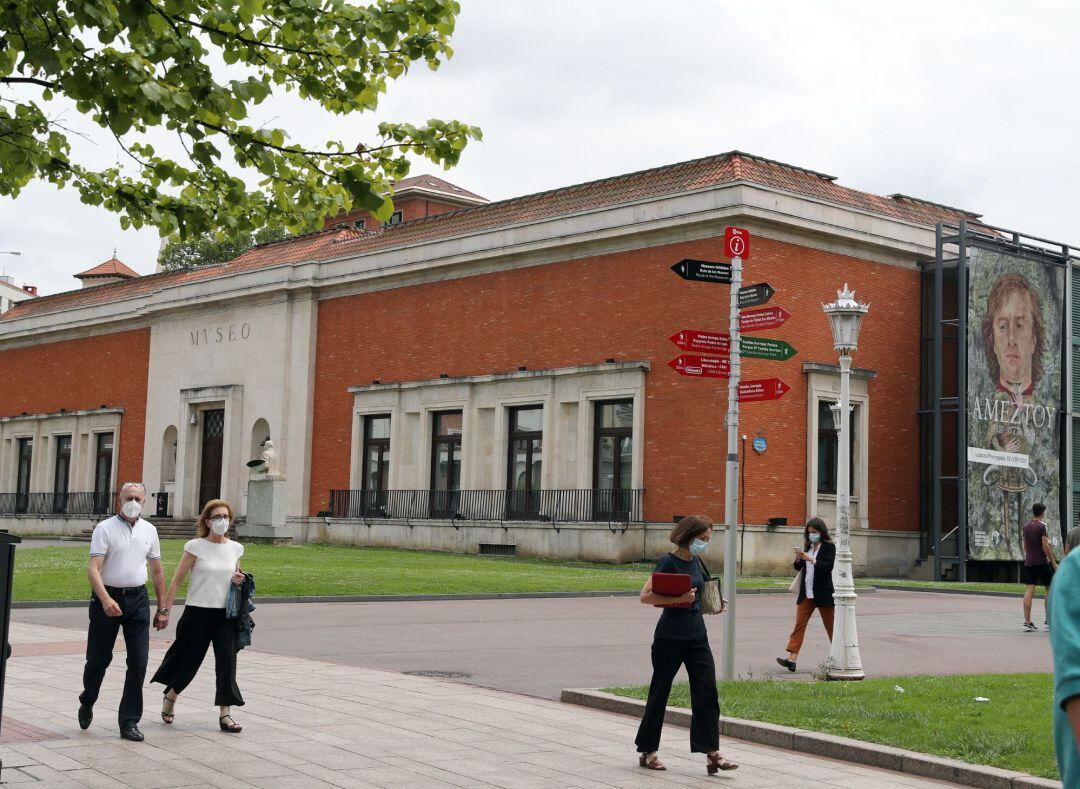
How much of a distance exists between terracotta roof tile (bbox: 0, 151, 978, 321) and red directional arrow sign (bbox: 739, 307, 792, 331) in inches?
874

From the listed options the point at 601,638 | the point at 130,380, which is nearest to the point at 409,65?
the point at 601,638

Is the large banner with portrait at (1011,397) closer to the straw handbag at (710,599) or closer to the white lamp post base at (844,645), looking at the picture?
the white lamp post base at (844,645)

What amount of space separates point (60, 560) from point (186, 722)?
20.9 m

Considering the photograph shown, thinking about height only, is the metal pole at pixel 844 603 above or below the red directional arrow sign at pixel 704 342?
below

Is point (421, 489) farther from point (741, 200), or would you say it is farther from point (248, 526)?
point (741, 200)

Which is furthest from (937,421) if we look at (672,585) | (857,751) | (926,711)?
(672,585)

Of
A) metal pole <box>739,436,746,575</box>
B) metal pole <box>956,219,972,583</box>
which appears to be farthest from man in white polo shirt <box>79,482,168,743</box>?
metal pole <box>956,219,972,583</box>

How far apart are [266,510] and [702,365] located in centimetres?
2983

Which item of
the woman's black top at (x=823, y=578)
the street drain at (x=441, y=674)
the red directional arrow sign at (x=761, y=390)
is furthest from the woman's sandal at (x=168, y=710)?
the woman's black top at (x=823, y=578)

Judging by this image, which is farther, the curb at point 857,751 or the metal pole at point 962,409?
the metal pole at point 962,409

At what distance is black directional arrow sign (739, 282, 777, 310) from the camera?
41.1ft

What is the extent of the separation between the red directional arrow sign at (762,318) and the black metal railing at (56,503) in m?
43.9

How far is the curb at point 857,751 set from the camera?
28.8 ft

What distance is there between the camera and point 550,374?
38.5 meters
